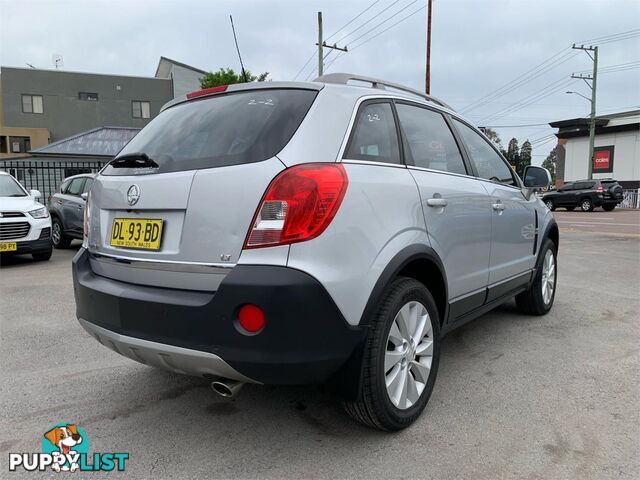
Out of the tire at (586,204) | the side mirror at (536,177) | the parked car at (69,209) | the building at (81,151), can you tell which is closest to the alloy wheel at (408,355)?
the side mirror at (536,177)

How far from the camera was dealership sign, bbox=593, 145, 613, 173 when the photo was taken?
39.7 meters

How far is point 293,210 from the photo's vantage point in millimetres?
2115

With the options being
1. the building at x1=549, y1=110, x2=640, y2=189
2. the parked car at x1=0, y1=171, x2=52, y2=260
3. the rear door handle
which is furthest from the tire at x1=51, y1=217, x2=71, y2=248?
the building at x1=549, y1=110, x2=640, y2=189

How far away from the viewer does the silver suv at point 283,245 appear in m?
2.10

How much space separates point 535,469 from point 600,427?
0.64 meters

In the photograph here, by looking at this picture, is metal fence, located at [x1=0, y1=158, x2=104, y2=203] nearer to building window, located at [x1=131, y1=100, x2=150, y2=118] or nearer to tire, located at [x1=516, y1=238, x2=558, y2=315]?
tire, located at [x1=516, y1=238, x2=558, y2=315]

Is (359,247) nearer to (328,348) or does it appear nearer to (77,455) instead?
(328,348)

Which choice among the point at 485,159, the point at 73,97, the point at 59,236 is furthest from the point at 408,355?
the point at 73,97

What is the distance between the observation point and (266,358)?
81.7 inches

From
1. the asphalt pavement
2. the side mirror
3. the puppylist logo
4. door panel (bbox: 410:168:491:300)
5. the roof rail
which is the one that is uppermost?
the roof rail

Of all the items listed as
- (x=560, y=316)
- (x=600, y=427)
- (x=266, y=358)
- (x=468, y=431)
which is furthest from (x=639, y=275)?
(x=266, y=358)

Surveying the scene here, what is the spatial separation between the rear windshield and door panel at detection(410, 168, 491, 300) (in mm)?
807

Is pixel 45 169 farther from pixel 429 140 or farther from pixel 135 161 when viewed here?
pixel 429 140

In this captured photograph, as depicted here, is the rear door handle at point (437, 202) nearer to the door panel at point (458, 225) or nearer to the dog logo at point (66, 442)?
the door panel at point (458, 225)
